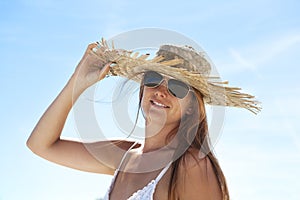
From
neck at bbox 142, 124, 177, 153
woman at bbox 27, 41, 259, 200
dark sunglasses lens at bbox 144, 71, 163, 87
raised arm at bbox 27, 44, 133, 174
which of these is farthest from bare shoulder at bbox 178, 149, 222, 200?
raised arm at bbox 27, 44, 133, 174

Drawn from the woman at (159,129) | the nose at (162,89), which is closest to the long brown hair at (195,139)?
the woman at (159,129)

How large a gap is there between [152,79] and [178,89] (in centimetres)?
16

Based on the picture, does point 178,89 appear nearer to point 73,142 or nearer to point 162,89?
point 162,89

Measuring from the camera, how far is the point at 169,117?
260cm

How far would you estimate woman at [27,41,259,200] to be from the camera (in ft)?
8.01

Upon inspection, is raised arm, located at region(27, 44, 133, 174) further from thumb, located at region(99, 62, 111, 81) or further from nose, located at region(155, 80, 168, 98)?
nose, located at region(155, 80, 168, 98)

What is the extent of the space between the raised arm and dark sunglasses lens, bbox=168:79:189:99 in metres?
0.39

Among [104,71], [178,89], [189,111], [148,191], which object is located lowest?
[148,191]

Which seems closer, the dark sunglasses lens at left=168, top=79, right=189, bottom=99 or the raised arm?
the dark sunglasses lens at left=168, top=79, right=189, bottom=99

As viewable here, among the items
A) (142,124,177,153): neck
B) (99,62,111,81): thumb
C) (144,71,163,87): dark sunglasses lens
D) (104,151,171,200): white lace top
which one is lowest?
(104,151,171,200): white lace top

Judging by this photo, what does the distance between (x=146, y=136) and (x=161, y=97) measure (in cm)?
28

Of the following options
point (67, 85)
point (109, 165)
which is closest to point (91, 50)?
point (67, 85)

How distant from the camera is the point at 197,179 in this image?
7.87 ft

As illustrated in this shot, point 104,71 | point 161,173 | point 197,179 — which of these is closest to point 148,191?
point 161,173
